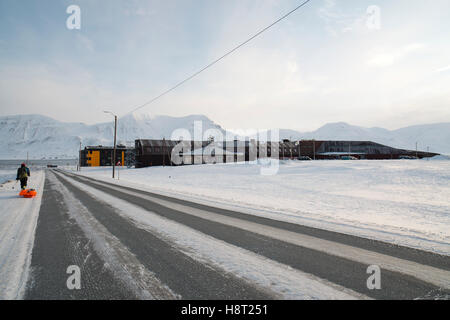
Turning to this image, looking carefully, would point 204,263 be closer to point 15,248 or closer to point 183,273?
point 183,273

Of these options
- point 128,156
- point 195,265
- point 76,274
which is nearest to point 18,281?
point 76,274

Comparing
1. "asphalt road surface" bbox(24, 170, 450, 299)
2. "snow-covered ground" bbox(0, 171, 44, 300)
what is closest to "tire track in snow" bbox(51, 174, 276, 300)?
"asphalt road surface" bbox(24, 170, 450, 299)

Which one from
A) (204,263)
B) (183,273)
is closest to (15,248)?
(183,273)

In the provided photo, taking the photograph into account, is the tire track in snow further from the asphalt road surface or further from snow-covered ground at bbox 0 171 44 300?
snow-covered ground at bbox 0 171 44 300

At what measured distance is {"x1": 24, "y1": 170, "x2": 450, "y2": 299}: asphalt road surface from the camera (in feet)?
8.07

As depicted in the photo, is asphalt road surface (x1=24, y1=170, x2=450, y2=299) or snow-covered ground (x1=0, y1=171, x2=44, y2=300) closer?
asphalt road surface (x1=24, y1=170, x2=450, y2=299)

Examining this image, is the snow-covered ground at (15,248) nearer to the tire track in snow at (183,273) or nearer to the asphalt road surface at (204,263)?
the asphalt road surface at (204,263)

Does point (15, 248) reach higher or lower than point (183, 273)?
lower

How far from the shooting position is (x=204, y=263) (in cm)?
320

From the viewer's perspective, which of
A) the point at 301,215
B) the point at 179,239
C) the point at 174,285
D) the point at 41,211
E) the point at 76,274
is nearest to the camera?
the point at 174,285

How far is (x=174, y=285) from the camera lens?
257 centimetres

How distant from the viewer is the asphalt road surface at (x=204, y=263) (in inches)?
96.8
